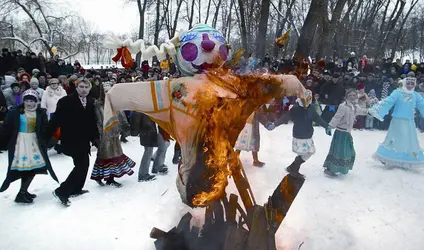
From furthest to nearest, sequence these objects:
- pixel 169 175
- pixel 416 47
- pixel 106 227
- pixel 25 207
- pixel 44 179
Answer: pixel 416 47 < pixel 169 175 < pixel 44 179 < pixel 25 207 < pixel 106 227

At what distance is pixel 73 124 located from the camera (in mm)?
4555

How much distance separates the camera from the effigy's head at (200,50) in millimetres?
2955

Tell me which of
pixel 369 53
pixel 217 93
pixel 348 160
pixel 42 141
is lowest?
pixel 348 160

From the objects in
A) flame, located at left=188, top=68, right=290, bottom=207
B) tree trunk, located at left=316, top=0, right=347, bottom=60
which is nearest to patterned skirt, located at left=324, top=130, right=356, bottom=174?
flame, located at left=188, top=68, right=290, bottom=207

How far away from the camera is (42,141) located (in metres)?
4.56

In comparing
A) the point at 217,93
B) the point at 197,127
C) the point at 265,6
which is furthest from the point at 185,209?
the point at 265,6

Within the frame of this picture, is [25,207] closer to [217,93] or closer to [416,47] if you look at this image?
[217,93]

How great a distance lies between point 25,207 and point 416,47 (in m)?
41.4

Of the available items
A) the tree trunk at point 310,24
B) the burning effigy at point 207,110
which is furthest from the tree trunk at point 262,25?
the burning effigy at point 207,110

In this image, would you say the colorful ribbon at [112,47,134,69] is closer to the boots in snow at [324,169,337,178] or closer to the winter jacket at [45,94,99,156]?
the winter jacket at [45,94,99,156]

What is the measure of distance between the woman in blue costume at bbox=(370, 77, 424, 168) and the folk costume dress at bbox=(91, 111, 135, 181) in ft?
15.9

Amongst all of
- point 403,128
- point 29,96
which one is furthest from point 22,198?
point 403,128

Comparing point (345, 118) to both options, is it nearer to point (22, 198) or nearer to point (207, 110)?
point (207, 110)

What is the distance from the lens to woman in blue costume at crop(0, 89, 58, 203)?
4.45 m
